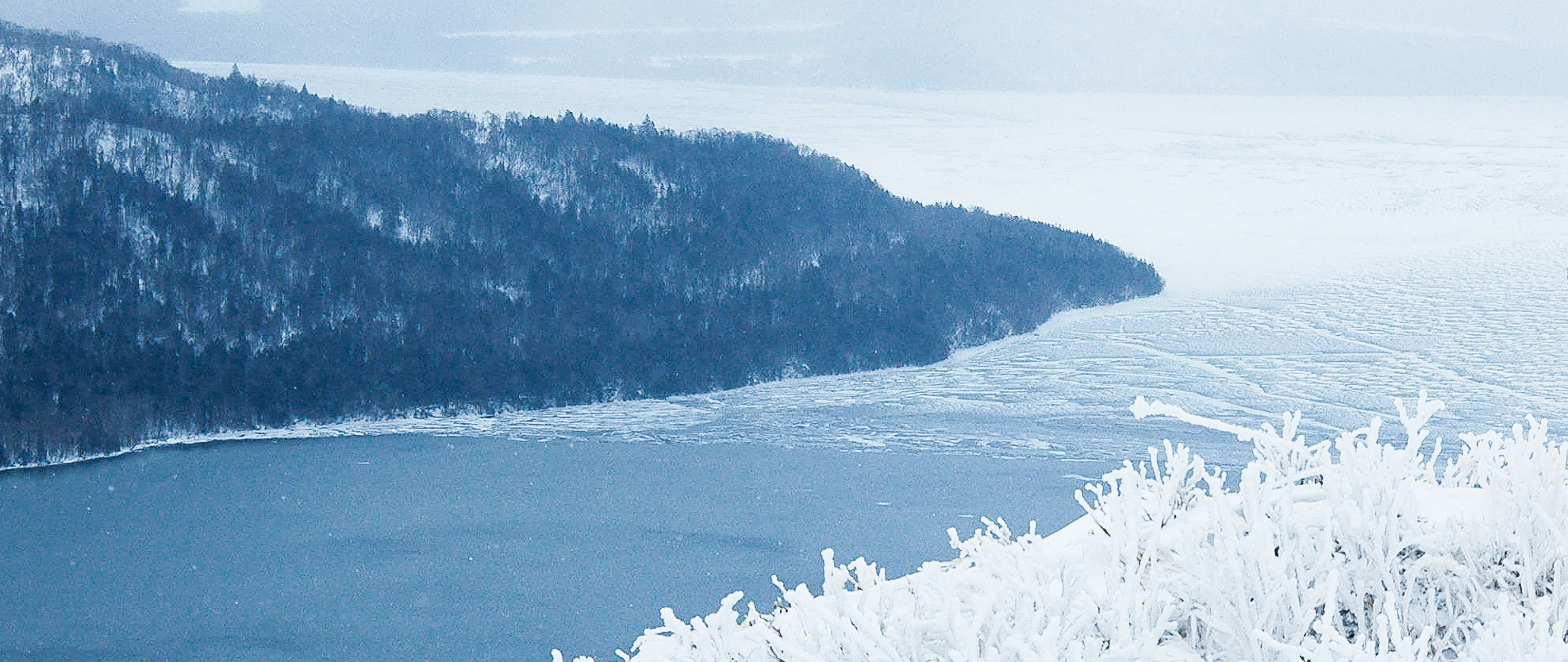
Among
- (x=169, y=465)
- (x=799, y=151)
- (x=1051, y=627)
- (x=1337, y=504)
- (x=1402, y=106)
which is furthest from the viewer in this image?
(x=1402, y=106)

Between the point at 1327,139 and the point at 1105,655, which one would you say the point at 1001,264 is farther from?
the point at 1105,655

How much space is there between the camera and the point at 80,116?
21.7m

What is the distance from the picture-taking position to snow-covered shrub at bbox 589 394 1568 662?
1491mm

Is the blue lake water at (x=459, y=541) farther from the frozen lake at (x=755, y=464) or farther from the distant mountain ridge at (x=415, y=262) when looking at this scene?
the distant mountain ridge at (x=415, y=262)

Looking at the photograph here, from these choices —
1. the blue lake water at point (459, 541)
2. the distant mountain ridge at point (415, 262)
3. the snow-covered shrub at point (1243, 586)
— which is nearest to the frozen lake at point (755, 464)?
the blue lake water at point (459, 541)

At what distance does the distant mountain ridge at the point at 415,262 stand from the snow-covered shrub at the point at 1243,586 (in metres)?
15.5

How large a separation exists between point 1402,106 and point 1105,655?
37.3 metres

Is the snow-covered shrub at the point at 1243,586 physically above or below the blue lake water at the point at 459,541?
above

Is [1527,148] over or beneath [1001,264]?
over

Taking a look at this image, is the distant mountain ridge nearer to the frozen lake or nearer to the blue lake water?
the frozen lake

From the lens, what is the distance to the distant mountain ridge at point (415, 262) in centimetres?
1786

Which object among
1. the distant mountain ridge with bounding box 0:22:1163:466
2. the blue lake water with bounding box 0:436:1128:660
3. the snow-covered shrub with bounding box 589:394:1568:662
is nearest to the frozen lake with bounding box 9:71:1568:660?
the blue lake water with bounding box 0:436:1128:660

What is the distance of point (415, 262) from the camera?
72.0ft

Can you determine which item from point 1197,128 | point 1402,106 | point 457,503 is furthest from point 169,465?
point 1402,106
